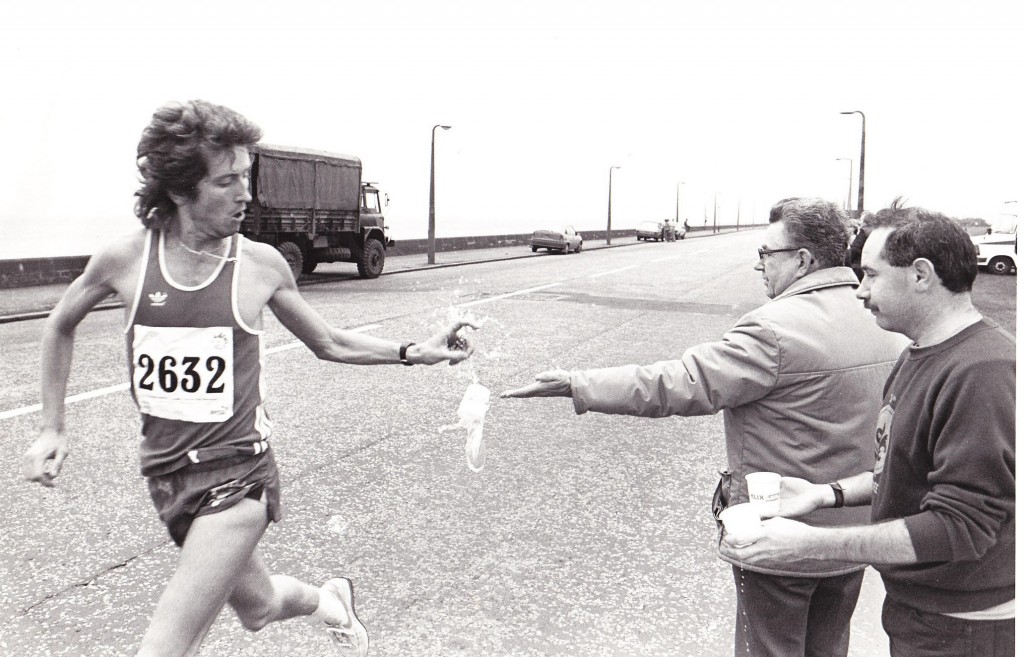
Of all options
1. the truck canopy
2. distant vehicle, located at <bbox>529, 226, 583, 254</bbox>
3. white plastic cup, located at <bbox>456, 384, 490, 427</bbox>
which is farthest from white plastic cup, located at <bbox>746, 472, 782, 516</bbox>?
distant vehicle, located at <bbox>529, 226, 583, 254</bbox>

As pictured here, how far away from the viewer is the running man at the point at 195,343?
7.53ft

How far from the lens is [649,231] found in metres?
61.5

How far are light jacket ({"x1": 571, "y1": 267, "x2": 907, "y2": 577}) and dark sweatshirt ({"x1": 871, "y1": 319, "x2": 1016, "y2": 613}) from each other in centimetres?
37

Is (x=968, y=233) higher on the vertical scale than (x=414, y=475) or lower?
higher

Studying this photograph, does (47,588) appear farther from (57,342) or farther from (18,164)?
(18,164)

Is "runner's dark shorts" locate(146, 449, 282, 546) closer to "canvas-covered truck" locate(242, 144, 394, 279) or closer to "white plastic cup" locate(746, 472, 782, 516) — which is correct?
"white plastic cup" locate(746, 472, 782, 516)

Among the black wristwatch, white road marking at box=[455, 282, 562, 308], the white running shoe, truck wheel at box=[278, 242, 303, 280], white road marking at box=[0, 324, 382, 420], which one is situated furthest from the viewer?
truck wheel at box=[278, 242, 303, 280]

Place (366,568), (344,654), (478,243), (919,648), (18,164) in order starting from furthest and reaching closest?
(478,243) < (18,164) < (366,568) < (344,654) < (919,648)

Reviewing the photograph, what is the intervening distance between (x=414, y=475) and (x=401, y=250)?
27726mm

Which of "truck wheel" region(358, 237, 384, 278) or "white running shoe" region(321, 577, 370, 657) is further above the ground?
"truck wheel" region(358, 237, 384, 278)

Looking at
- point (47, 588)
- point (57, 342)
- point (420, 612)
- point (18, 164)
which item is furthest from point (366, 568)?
point (18, 164)

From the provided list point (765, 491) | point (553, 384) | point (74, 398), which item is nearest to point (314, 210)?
point (74, 398)

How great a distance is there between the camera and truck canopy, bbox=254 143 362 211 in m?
19.2

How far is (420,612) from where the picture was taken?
3418 millimetres
